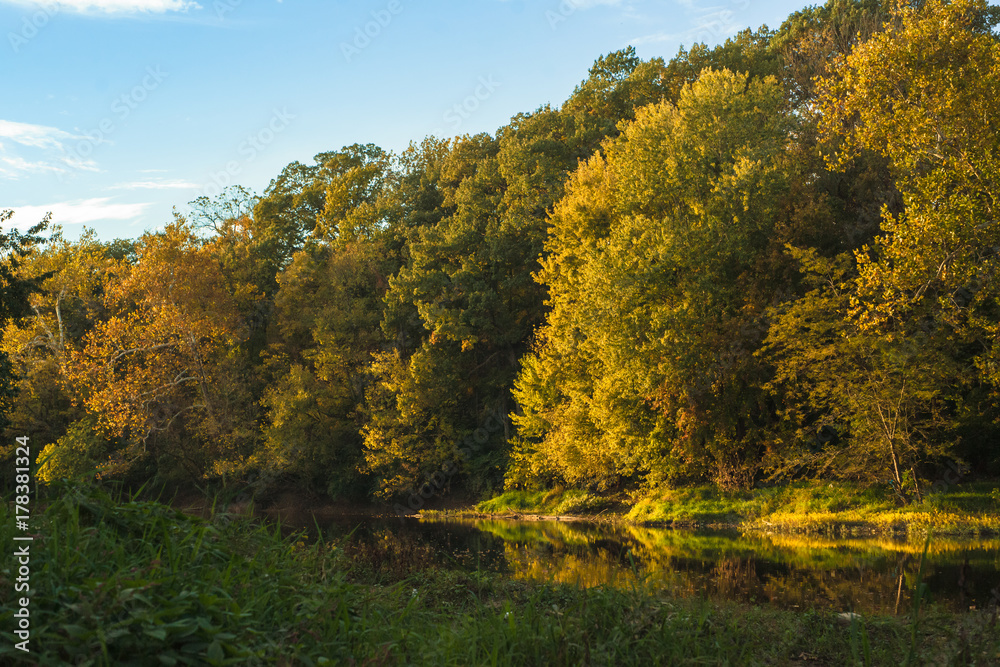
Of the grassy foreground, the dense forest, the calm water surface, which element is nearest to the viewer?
the grassy foreground

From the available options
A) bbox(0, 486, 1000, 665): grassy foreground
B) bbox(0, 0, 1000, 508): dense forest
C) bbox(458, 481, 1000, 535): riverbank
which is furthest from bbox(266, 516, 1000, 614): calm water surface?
bbox(0, 0, 1000, 508): dense forest

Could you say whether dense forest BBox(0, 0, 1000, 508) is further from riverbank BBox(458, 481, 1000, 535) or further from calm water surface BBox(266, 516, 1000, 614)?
calm water surface BBox(266, 516, 1000, 614)

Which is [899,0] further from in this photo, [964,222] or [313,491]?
[313,491]

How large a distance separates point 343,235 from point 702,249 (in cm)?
2775

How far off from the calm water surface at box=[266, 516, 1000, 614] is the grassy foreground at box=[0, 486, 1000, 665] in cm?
96

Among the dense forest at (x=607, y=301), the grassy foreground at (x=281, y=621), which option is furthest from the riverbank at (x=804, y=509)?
the grassy foreground at (x=281, y=621)

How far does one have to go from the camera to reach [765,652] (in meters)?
A: 6.91

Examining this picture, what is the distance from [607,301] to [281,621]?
2187 cm

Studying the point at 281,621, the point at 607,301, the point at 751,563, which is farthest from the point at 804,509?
the point at 281,621

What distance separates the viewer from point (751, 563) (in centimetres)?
1548

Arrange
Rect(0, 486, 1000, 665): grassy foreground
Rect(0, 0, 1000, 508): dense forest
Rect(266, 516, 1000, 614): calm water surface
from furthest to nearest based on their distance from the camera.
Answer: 1. Rect(0, 0, 1000, 508): dense forest
2. Rect(266, 516, 1000, 614): calm water surface
3. Rect(0, 486, 1000, 665): grassy foreground

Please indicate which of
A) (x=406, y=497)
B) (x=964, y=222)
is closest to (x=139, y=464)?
(x=406, y=497)

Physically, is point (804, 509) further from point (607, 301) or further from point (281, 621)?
point (281, 621)

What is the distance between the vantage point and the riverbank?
1850cm
